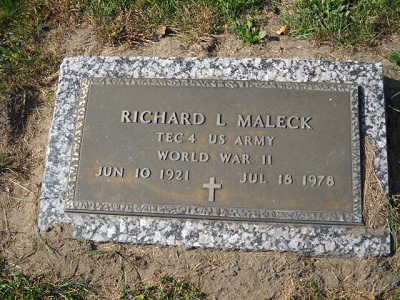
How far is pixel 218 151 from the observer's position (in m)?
3.09

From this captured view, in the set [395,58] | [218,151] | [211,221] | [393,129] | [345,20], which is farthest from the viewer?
[345,20]

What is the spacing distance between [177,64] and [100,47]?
2.85 ft

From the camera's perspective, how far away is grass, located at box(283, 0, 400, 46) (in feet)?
12.4

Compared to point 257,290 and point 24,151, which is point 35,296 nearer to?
point 24,151

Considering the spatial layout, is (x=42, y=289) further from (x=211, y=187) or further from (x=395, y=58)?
(x=395, y=58)

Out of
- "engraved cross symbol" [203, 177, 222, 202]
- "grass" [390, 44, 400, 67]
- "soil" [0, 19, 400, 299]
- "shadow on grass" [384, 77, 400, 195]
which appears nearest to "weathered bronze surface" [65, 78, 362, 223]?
"engraved cross symbol" [203, 177, 222, 202]

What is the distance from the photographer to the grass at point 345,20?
377cm

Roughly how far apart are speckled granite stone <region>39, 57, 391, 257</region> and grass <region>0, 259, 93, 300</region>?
1.08 ft

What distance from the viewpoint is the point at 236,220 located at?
2.97m

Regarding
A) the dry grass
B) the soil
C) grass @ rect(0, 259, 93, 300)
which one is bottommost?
grass @ rect(0, 259, 93, 300)

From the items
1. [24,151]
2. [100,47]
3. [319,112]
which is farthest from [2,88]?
[319,112]

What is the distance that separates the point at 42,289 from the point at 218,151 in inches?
56.0

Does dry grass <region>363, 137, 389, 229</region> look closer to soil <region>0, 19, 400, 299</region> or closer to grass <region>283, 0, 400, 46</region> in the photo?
soil <region>0, 19, 400, 299</region>

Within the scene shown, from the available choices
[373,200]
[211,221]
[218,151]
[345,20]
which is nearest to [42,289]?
[211,221]
